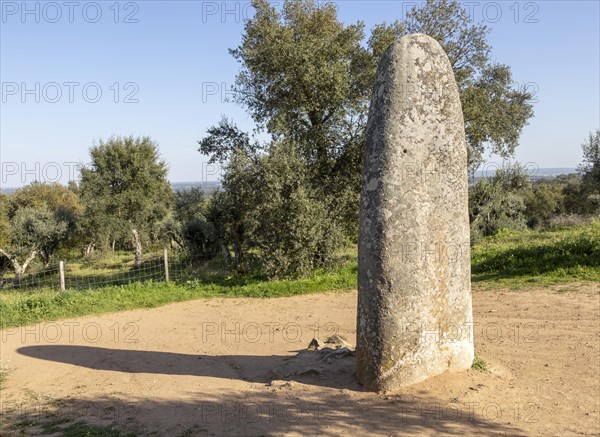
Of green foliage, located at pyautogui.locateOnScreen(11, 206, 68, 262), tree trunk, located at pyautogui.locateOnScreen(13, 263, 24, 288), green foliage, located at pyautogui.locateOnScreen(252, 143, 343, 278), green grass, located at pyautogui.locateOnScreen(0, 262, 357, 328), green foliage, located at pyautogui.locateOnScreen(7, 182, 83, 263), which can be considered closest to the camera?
green grass, located at pyautogui.locateOnScreen(0, 262, 357, 328)

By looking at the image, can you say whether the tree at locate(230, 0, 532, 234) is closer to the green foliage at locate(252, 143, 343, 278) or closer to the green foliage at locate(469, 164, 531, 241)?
the green foliage at locate(252, 143, 343, 278)

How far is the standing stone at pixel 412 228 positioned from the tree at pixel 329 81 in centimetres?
974

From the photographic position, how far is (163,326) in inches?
444

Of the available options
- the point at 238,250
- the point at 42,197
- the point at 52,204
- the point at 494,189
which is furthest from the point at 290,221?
the point at 42,197

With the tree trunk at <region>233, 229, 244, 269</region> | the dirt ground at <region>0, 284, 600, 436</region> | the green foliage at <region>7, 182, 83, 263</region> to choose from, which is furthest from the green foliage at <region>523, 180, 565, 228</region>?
the green foliage at <region>7, 182, 83, 263</region>

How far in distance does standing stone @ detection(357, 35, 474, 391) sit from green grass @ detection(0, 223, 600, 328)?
720 centimetres

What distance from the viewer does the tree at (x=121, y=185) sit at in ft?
84.2

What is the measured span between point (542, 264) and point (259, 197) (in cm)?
861

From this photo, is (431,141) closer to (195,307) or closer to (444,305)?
(444,305)

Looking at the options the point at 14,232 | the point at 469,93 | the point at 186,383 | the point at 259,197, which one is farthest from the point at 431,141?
the point at 14,232

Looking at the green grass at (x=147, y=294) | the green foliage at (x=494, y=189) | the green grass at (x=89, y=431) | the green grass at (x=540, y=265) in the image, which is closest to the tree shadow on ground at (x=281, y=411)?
the green grass at (x=89, y=431)

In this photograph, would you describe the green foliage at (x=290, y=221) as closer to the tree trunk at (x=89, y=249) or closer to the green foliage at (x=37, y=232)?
the green foliage at (x=37, y=232)

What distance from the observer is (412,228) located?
593 cm

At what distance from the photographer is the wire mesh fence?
55.6ft
